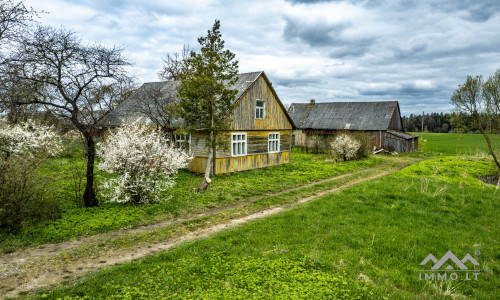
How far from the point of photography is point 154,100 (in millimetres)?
20297

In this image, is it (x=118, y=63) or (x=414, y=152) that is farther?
(x=414, y=152)

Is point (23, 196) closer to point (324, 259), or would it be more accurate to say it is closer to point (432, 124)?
point (324, 259)

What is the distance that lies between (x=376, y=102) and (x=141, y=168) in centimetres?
3642

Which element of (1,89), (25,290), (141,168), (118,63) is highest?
(118,63)

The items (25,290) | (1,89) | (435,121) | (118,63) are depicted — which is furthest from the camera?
(435,121)

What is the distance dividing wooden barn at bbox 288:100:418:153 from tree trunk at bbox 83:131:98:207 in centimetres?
2721

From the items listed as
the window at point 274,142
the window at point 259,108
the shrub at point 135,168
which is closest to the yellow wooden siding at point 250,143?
the window at point 274,142

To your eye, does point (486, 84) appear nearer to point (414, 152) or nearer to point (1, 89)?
point (414, 152)

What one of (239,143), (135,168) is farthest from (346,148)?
(135,168)

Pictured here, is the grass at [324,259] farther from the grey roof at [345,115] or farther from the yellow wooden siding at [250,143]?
the grey roof at [345,115]

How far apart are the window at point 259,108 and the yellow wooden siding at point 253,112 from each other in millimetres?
280

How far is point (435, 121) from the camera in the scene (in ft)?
325

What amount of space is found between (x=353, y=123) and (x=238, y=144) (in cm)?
2439

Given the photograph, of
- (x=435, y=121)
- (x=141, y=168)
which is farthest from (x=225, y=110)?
(x=435, y=121)
